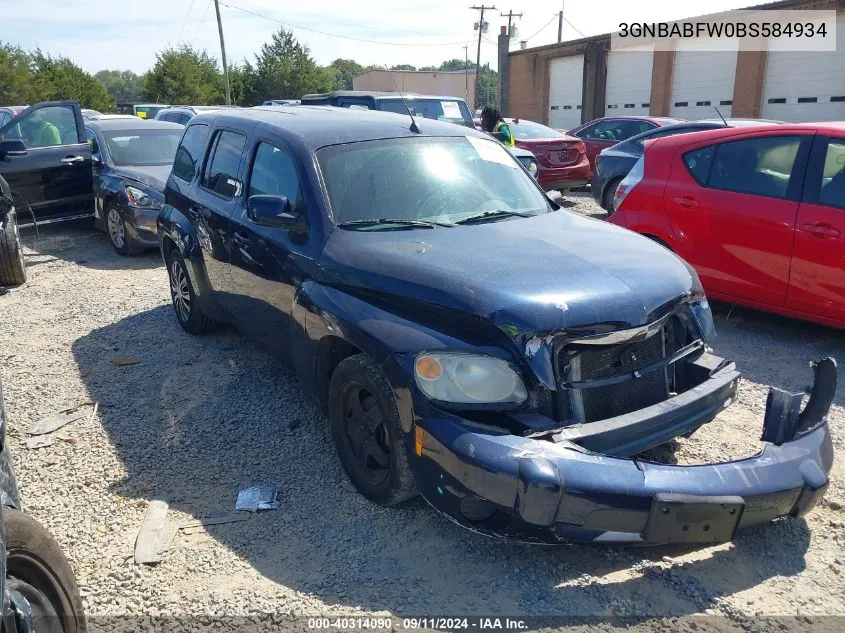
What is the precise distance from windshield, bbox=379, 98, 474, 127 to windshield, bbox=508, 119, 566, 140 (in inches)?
38.1

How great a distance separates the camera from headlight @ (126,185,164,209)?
28.5ft

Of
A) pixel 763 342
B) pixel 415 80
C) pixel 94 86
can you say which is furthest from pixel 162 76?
pixel 763 342

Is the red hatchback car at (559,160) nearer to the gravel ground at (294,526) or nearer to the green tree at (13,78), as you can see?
the gravel ground at (294,526)

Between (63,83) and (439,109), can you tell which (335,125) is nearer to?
(439,109)

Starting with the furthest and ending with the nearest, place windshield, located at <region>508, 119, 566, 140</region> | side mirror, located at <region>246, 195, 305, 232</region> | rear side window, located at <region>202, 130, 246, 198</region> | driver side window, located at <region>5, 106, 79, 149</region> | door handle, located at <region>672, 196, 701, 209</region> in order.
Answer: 1. windshield, located at <region>508, 119, 566, 140</region>
2. driver side window, located at <region>5, 106, 79, 149</region>
3. door handle, located at <region>672, 196, 701, 209</region>
4. rear side window, located at <region>202, 130, 246, 198</region>
5. side mirror, located at <region>246, 195, 305, 232</region>

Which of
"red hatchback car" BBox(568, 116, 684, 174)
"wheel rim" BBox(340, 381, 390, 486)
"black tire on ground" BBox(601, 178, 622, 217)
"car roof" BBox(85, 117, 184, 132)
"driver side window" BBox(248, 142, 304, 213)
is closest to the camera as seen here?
"wheel rim" BBox(340, 381, 390, 486)

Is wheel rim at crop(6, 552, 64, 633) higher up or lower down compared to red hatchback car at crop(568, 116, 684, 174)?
lower down

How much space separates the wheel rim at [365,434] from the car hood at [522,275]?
0.52m

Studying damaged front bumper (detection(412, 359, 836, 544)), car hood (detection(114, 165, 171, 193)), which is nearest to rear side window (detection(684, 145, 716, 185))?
damaged front bumper (detection(412, 359, 836, 544))

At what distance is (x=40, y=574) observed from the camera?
2.18m

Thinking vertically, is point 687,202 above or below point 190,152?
below

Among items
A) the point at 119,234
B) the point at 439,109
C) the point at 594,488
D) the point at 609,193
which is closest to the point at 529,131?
the point at 439,109

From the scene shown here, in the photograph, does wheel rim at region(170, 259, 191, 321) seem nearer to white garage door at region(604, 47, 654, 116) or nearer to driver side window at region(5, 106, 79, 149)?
driver side window at region(5, 106, 79, 149)

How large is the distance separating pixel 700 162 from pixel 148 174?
6753 millimetres
